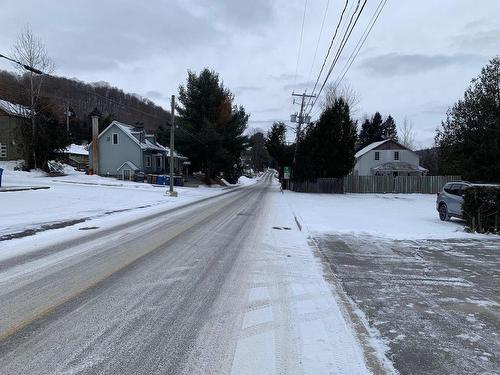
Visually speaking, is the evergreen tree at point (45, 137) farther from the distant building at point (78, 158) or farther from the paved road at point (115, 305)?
the paved road at point (115, 305)

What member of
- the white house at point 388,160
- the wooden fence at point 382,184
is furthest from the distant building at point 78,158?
the white house at point 388,160

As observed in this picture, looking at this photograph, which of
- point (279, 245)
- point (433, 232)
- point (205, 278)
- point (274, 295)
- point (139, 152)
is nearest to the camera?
point (274, 295)

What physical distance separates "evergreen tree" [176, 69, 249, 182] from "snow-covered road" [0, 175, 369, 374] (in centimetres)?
4032

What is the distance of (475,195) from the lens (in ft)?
45.8

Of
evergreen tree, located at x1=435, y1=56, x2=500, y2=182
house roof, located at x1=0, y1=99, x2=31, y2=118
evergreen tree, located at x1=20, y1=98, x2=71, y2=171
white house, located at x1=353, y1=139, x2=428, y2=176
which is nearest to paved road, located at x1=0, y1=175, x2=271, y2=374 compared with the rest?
evergreen tree, located at x1=435, y1=56, x2=500, y2=182

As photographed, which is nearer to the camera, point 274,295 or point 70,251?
point 274,295

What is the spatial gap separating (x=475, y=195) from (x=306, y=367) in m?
12.2

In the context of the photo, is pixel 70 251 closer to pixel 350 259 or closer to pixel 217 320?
pixel 217 320

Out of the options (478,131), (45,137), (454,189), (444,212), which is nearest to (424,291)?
(454,189)

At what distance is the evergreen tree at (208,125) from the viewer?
163 ft

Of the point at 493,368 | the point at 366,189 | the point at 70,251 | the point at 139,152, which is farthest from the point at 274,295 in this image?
the point at 139,152

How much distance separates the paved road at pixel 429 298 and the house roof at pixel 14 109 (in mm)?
41412

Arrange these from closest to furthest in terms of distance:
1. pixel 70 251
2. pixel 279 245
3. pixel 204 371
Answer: pixel 204 371 → pixel 70 251 → pixel 279 245

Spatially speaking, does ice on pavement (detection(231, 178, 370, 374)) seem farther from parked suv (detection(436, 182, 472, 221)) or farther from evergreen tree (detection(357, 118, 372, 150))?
evergreen tree (detection(357, 118, 372, 150))
